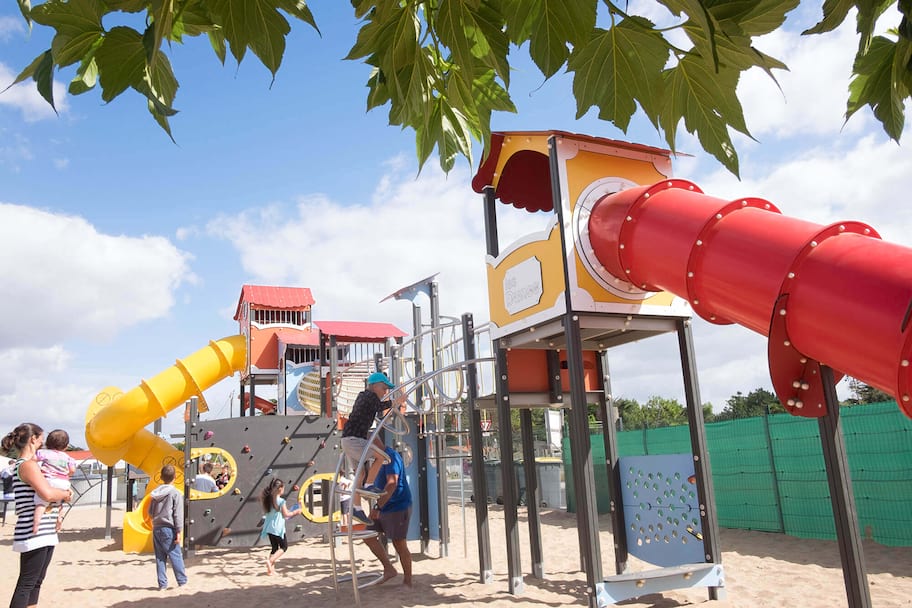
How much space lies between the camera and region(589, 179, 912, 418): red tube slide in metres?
2.99

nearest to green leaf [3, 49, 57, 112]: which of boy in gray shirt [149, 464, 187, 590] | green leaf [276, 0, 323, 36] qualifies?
green leaf [276, 0, 323, 36]

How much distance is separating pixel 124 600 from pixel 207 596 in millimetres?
1033

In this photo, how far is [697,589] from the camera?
24.4ft

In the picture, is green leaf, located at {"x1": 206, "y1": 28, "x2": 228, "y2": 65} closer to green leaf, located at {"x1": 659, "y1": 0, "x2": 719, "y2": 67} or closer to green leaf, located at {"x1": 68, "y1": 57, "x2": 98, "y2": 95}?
green leaf, located at {"x1": 68, "y1": 57, "x2": 98, "y2": 95}

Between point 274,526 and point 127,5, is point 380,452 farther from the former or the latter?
point 127,5

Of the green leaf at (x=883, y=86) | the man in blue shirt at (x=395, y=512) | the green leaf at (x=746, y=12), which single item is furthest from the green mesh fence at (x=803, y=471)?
the green leaf at (x=746, y=12)

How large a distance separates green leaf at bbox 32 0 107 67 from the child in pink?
5097 mm

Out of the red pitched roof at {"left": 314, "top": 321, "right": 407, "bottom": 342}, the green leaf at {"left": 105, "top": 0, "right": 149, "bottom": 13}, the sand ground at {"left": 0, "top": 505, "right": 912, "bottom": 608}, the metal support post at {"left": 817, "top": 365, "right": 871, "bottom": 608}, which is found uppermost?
the red pitched roof at {"left": 314, "top": 321, "right": 407, "bottom": 342}

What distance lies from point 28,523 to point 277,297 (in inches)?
536

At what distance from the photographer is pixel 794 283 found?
141 inches

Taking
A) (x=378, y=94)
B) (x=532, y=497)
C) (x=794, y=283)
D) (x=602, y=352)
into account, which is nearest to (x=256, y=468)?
(x=532, y=497)

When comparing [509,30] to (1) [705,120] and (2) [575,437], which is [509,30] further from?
(2) [575,437]

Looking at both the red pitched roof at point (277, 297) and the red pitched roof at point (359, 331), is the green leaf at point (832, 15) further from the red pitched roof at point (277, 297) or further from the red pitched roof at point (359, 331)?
the red pitched roof at point (277, 297)

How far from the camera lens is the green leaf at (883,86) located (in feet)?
5.42
